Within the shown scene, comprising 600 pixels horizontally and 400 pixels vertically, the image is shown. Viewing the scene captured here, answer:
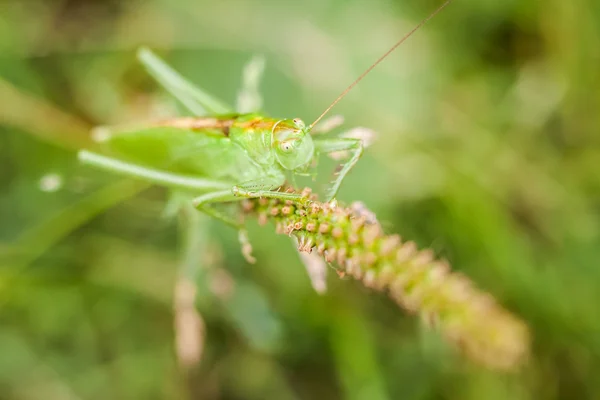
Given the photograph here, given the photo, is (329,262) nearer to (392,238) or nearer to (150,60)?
(392,238)

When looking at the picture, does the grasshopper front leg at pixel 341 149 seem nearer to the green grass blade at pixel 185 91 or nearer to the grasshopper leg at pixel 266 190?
the grasshopper leg at pixel 266 190

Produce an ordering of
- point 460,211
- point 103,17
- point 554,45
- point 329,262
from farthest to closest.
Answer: point 103,17 < point 554,45 < point 460,211 < point 329,262

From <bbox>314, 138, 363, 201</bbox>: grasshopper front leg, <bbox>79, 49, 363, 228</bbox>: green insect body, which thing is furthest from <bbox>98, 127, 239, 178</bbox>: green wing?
<bbox>314, 138, 363, 201</bbox>: grasshopper front leg

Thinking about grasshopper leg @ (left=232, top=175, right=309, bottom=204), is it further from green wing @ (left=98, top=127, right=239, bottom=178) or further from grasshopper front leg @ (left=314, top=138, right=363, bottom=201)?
green wing @ (left=98, top=127, right=239, bottom=178)

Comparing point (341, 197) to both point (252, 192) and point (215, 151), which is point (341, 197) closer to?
point (215, 151)

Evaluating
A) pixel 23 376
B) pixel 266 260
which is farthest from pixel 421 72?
pixel 23 376

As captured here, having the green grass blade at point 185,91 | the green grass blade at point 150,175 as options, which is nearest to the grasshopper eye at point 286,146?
the green grass blade at point 150,175
